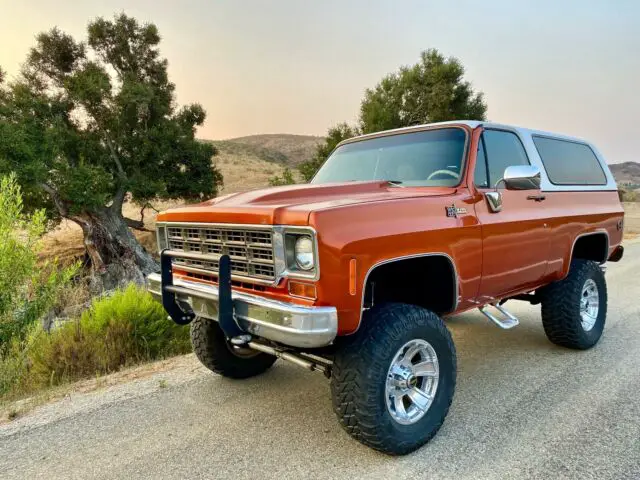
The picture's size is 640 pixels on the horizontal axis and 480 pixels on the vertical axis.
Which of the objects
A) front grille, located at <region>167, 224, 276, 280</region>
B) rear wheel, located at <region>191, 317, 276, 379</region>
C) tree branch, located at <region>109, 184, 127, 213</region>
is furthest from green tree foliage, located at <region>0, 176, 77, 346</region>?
tree branch, located at <region>109, 184, 127, 213</region>

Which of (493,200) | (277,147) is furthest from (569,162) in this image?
(277,147)

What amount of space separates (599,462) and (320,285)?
2027 mm

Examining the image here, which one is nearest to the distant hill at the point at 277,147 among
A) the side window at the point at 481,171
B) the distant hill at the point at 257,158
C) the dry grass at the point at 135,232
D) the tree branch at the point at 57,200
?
the distant hill at the point at 257,158

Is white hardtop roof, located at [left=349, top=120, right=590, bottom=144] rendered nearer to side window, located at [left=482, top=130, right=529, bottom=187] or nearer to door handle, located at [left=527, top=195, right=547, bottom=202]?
side window, located at [left=482, top=130, right=529, bottom=187]

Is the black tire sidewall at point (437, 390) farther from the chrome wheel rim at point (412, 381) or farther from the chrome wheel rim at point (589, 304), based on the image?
the chrome wheel rim at point (589, 304)

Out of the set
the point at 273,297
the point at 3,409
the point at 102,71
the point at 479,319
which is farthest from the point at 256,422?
the point at 102,71

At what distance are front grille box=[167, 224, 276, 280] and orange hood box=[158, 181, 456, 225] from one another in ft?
0.26

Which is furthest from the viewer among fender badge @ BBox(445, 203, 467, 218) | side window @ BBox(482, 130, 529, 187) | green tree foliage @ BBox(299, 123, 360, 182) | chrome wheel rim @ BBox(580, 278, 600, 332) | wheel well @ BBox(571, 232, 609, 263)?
green tree foliage @ BBox(299, 123, 360, 182)

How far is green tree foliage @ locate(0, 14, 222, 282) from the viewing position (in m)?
17.5

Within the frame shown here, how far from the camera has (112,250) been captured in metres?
17.9

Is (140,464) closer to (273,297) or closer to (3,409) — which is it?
(273,297)

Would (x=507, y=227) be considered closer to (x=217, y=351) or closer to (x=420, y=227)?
(x=420, y=227)

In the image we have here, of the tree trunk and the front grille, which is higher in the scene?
the front grille

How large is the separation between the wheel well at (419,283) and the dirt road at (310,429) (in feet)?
2.84
